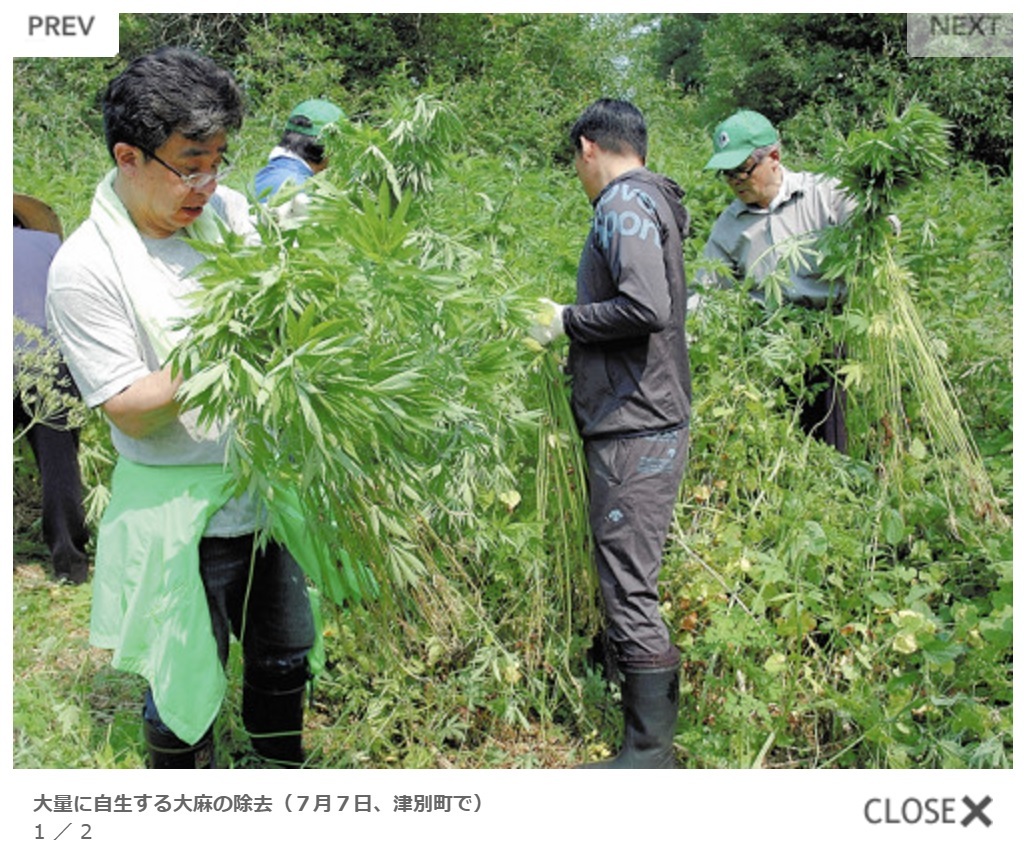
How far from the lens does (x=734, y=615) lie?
8.18ft

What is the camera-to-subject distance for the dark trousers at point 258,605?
6.47 ft

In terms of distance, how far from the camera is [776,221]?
3.36m

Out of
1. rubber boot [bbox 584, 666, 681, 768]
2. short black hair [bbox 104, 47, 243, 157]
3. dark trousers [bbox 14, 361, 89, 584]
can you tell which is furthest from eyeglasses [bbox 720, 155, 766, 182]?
dark trousers [bbox 14, 361, 89, 584]

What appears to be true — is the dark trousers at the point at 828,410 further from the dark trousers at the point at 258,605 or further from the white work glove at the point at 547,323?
the dark trousers at the point at 258,605

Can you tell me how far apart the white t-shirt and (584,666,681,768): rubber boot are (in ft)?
3.84

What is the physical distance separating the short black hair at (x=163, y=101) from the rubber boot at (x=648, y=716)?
5.18ft

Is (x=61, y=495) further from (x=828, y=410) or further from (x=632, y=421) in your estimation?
(x=828, y=410)

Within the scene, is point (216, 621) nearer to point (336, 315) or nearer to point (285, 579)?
point (285, 579)

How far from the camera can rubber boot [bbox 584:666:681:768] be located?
236 centimetres

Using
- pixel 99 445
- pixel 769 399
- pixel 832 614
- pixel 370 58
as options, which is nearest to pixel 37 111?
pixel 370 58

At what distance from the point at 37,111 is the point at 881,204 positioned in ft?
24.3

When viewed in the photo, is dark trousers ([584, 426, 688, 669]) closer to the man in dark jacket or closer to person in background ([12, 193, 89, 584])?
the man in dark jacket

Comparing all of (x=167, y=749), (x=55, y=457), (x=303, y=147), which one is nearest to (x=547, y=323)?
(x=167, y=749)

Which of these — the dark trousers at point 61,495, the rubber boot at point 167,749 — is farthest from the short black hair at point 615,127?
the dark trousers at point 61,495
